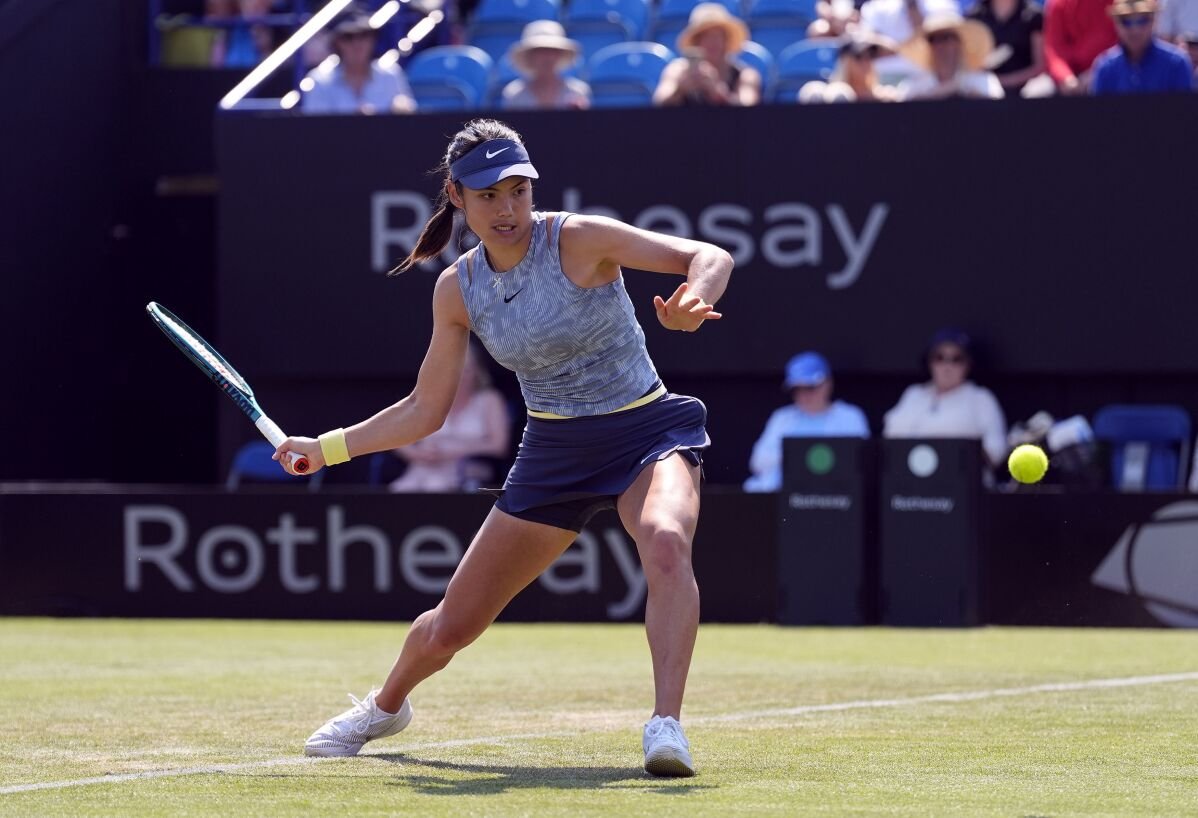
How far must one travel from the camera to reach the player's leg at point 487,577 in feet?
18.2

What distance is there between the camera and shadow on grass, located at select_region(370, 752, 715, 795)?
502 cm

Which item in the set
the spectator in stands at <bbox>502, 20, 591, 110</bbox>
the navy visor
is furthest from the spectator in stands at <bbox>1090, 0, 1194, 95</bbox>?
the navy visor

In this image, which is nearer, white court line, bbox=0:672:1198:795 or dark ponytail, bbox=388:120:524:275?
white court line, bbox=0:672:1198:795

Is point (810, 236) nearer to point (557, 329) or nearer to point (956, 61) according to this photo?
point (956, 61)

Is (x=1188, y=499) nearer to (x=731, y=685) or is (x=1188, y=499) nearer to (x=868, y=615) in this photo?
(x=868, y=615)

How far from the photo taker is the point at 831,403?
12.0 metres

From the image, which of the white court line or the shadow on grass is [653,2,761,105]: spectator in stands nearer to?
the white court line

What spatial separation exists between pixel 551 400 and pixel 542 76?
725cm

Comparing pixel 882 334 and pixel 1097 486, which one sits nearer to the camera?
pixel 1097 486

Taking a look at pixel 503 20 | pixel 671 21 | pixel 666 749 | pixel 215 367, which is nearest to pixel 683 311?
pixel 666 749

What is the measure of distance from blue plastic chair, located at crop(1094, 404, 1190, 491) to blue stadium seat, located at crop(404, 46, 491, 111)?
14.7 ft

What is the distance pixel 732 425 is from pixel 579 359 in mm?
7198

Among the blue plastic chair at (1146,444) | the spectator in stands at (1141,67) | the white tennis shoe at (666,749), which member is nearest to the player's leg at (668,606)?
the white tennis shoe at (666,749)

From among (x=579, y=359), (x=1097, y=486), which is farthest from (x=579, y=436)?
(x=1097, y=486)
